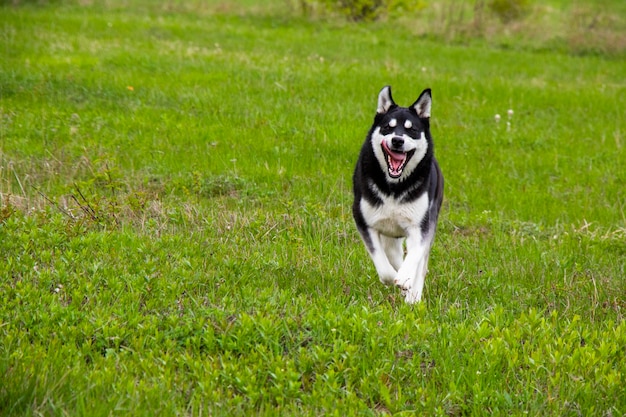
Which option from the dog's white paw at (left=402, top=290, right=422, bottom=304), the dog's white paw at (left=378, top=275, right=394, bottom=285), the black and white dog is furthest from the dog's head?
the dog's white paw at (left=402, top=290, right=422, bottom=304)

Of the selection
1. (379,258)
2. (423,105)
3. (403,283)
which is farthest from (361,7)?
(403,283)

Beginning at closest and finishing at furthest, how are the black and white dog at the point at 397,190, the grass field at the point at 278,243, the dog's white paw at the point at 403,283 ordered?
the grass field at the point at 278,243
the dog's white paw at the point at 403,283
the black and white dog at the point at 397,190

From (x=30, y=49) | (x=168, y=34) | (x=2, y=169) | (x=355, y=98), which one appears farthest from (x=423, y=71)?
(x=2, y=169)

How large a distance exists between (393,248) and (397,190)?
923 millimetres

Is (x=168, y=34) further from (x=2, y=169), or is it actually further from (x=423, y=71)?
(x=2, y=169)

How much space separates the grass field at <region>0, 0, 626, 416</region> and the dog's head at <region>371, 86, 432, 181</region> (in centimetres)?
102

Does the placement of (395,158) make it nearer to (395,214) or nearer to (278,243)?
(395,214)

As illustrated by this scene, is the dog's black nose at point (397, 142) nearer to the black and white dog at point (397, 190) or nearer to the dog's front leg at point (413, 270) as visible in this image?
the black and white dog at point (397, 190)

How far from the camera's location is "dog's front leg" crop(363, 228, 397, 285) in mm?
6190

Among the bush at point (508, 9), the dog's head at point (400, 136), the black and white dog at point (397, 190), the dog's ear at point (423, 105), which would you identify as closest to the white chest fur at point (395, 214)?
the black and white dog at point (397, 190)

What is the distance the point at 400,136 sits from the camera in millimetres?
6164

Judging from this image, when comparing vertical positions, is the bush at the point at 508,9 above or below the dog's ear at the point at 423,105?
below

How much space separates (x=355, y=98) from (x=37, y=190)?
711cm

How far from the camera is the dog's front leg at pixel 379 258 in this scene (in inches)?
244
